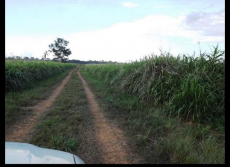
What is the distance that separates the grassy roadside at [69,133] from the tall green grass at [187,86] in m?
2.32

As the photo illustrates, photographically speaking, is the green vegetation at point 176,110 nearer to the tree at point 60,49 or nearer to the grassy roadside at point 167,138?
the grassy roadside at point 167,138

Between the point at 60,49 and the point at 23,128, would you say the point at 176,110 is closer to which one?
the point at 23,128

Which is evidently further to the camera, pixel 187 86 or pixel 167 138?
pixel 187 86

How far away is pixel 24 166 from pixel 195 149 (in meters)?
2.89

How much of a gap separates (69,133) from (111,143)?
982 millimetres

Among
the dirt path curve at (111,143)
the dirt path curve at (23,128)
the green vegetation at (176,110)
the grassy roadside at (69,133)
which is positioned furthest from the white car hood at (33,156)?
the dirt path curve at (23,128)

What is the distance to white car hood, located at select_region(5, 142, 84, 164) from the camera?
5.63ft

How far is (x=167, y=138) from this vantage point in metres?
3.71

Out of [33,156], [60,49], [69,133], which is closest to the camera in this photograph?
[33,156]

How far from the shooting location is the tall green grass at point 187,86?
468cm

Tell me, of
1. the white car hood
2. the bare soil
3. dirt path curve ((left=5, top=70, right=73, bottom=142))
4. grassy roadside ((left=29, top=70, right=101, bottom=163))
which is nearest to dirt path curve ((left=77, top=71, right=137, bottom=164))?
the bare soil

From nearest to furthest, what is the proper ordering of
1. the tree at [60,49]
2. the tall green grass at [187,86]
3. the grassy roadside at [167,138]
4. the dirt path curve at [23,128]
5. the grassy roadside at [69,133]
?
the grassy roadside at [167,138]
the grassy roadside at [69,133]
the dirt path curve at [23,128]
the tall green grass at [187,86]
the tree at [60,49]

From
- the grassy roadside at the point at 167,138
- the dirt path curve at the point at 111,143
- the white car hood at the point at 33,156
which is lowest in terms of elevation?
the dirt path curve at the point at 111,143

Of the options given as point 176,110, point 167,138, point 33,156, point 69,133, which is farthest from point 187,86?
point 33,156
